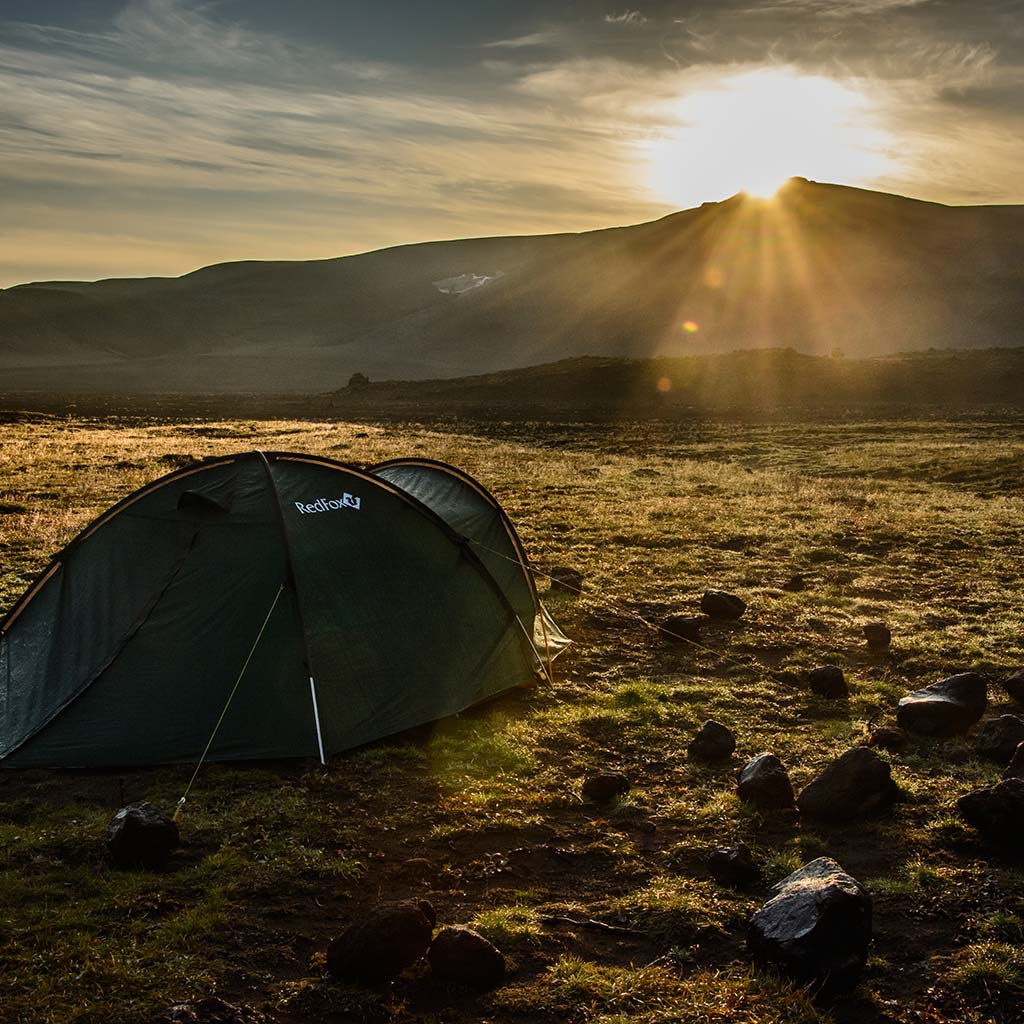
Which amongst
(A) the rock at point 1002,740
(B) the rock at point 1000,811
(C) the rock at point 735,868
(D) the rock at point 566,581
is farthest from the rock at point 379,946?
(D) the rock at point 566,581

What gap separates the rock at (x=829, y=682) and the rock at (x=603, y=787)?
343cm

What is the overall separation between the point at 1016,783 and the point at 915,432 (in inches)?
1837

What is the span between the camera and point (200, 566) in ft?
29.5

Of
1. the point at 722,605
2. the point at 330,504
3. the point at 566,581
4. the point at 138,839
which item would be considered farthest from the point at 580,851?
the point at 566,581

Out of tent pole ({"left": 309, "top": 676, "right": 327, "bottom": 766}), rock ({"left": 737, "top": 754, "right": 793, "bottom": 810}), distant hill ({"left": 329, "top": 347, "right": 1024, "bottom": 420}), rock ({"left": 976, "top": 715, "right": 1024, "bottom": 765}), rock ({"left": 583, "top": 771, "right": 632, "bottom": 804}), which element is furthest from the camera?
distant hill ({"left": 329, "top": 347, "right": 1024, "bottom": 420})

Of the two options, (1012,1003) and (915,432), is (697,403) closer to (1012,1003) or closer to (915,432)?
(915,432)

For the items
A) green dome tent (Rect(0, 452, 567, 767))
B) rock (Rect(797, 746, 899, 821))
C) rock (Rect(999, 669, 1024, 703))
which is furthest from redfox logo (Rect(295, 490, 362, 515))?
rock (Rect(999, 669, 1024, 703))

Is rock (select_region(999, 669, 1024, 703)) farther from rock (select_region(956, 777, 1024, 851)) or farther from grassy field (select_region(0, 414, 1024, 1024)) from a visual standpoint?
rock (select_region(956, 777, 1024, 851))

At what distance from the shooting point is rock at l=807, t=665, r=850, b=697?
10391mm

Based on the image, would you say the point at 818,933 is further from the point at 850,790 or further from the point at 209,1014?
the point at 209,1014

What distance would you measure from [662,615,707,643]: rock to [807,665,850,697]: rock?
220cm

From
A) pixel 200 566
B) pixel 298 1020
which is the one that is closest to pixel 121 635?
pixel 200 566

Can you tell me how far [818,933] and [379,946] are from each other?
99.1 inches

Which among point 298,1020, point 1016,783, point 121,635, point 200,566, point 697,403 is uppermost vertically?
point 697,403
